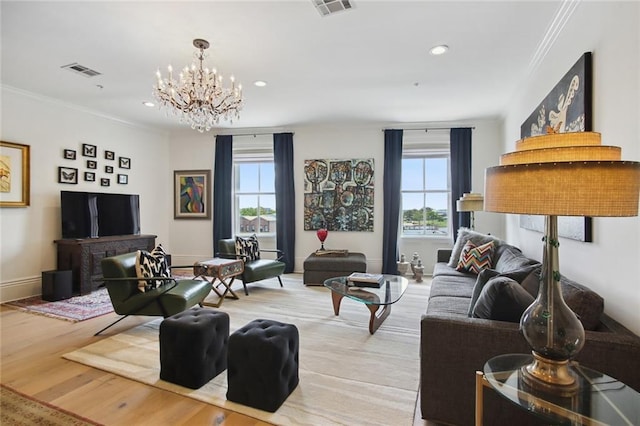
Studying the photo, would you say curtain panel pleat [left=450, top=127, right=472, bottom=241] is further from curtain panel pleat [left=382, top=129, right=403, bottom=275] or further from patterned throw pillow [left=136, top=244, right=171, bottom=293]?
patterned throw pillow [left=136, top=244, right=171, bottom=293]

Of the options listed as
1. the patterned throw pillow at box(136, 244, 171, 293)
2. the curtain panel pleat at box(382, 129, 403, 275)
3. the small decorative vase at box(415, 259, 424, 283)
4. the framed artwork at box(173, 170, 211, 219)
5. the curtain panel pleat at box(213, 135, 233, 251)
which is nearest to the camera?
the patterned throw pillow at box(136, 244, 171, 293)

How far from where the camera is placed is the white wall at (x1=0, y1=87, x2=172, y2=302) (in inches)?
162

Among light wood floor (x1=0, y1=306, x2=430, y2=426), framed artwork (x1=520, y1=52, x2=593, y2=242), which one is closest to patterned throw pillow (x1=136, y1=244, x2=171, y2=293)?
light wood floor (x1=0, y1=306, x2=430, y2=426)

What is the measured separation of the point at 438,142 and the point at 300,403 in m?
5.11

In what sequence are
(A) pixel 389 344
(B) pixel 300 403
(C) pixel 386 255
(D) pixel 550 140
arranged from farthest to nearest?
(C) pixel 386 255
(A) pixel 389 344
(B) pixel 300 403
(D) pixel 550 140

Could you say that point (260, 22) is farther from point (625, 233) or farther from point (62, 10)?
point (625, 233)

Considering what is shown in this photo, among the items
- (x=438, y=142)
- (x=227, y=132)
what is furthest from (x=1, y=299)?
(x=438, y=142)

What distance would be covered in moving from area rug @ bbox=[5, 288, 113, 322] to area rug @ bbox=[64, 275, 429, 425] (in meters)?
0.93

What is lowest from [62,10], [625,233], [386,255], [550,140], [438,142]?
[386,255]

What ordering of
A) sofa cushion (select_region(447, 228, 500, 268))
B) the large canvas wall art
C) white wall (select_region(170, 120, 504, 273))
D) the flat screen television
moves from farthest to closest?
the large canvas wall art, white wall (select_region(170, 120, 504, 273)), the flat screen television, sofa cushion (select_region(447, 228, 500, 268))

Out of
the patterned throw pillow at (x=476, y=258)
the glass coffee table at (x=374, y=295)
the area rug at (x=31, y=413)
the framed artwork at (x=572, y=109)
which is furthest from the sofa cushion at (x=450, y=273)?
the area rug at (x=31, y=413)

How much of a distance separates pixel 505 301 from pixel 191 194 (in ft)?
20.5

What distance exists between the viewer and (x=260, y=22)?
267 cm

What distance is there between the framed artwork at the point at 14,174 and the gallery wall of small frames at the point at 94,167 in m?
0.43
